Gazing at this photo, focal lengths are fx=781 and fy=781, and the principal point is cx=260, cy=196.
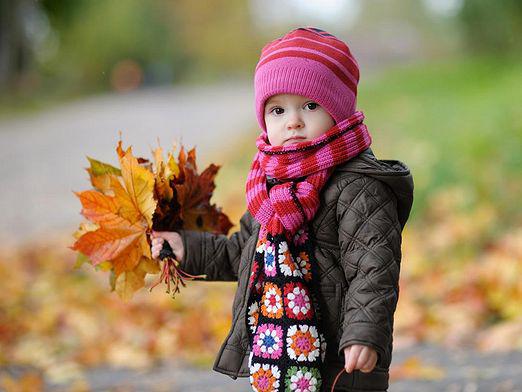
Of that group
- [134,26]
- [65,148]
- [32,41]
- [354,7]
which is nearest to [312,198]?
[65,148]

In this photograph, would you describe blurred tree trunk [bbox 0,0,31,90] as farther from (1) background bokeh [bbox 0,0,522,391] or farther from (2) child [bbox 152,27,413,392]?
(2) child [bbox 152,27,413,392]

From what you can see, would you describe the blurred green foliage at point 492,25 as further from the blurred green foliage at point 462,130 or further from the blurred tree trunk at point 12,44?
the blurred tree trunk at point 12,44

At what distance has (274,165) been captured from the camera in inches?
87.4

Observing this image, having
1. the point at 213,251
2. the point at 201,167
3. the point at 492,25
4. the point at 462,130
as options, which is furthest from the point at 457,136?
the point at 492,25

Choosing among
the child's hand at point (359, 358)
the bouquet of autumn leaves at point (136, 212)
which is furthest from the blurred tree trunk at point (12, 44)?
the child's hand at point (359, 358)

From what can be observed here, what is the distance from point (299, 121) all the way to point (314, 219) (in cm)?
28

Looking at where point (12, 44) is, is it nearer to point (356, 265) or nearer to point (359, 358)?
point (356, 265)

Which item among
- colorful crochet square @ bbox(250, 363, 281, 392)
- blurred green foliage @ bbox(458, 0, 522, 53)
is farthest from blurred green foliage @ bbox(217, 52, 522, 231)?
colorful crochet square @ bbox(250, 363, 281, 392)

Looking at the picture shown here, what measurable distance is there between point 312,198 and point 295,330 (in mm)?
376

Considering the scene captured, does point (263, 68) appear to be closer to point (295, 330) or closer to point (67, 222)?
point (295, 330)

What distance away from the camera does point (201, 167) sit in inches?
449

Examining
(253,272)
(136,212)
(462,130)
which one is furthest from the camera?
(462,130)

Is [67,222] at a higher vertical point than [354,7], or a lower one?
lower

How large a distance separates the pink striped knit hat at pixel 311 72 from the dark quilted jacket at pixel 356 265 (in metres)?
0.19
